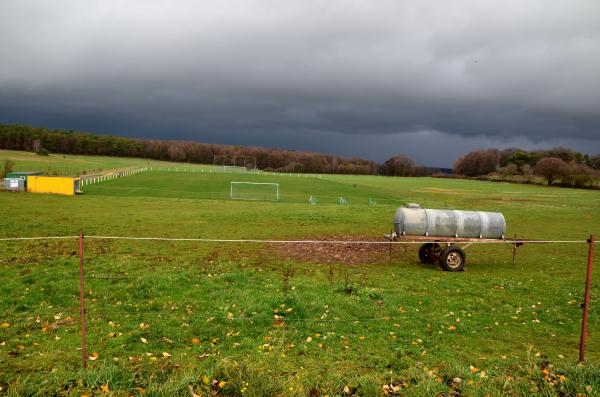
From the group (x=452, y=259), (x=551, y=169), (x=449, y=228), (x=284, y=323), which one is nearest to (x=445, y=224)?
(x=449, y=228)

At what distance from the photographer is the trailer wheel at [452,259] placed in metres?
15.7

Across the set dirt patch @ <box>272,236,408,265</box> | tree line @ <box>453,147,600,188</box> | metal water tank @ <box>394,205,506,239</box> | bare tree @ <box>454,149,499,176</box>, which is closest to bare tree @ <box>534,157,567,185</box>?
tree line @ <box>453,147,600,188</box>

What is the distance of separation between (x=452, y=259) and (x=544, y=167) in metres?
116

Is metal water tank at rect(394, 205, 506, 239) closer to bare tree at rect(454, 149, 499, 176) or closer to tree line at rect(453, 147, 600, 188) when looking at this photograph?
tree line at rect(453, 147, 600, 188)

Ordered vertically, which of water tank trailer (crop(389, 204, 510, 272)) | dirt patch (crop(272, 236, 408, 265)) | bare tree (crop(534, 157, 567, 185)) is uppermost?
bare tree (crop(534, 157, 567, 185))

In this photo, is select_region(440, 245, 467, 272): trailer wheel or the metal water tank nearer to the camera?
select_region(440, 245, 467, 272): trailer wheel

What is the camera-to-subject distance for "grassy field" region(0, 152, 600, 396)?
643cm

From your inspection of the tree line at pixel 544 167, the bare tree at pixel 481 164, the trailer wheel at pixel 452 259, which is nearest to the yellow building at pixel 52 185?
the trailer wheel at pixel 452 259

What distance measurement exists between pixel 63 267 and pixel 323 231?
13.9 meters

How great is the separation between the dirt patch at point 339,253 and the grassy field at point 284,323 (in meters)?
0.17

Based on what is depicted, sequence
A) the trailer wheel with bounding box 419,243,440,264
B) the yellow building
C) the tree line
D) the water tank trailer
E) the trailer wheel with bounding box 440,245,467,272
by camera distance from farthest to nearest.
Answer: the tree line, the yellow building, the trailer wheel with bounding box 419,243,440,264, the water tank trailer, the trailer wheel with bounding box 440,245,467,272

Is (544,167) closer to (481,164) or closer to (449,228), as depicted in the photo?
(481,164)

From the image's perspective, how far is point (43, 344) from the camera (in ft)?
26.1

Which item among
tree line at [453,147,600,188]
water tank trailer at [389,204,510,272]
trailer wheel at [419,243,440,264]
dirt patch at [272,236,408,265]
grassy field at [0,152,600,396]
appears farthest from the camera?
tree line at [453,147,600,188]
